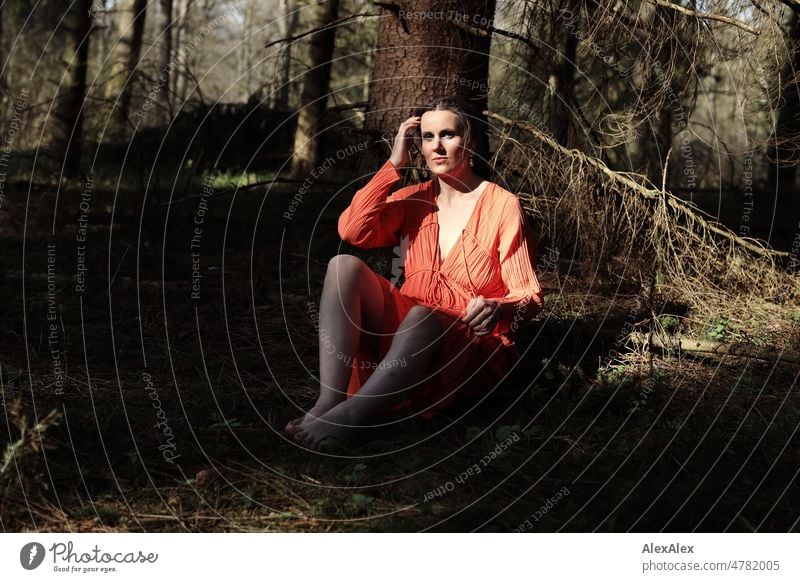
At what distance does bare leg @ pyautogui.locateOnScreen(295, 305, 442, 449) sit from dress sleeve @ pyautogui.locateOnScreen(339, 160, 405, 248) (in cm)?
49

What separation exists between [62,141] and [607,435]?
5527mm

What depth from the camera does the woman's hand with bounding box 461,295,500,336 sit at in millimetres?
3039

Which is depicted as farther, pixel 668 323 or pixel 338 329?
pixel 668 323

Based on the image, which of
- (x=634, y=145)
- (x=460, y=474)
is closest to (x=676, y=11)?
(x=460, y=474)

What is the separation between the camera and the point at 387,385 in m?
3.00

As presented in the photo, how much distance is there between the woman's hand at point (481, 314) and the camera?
3.04m

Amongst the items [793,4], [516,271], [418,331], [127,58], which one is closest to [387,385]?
[418,331]

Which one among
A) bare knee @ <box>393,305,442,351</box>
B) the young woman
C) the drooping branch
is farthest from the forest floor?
the drooping branch

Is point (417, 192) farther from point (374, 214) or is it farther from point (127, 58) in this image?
point (127, 58)

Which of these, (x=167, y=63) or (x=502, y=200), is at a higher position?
(x=167, y=63)

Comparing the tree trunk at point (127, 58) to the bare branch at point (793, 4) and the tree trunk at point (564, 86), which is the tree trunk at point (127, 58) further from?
the bare branch at point (793, 4)

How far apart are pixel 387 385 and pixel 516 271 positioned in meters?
0.68

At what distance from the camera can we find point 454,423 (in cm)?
323

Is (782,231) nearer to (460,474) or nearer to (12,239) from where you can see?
(460,474)
